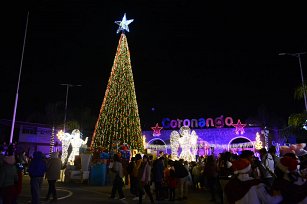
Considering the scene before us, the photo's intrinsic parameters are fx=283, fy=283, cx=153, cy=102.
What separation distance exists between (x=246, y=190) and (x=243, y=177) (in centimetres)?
21

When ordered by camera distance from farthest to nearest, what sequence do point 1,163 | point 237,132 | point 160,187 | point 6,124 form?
1. point 6,124
2. point 237,132
3. point 160,187
4. point 1,163

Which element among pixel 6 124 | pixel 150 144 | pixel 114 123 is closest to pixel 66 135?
pixel 114 123

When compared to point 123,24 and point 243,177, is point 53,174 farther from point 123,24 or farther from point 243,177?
point 123,24

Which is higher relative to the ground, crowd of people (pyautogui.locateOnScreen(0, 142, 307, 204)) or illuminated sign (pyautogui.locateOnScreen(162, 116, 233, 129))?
illuminated sign (pyautogui.locateOnScreen(162, 116, 233, 129))

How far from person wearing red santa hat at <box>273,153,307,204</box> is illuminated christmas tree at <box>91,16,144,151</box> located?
17.5 m

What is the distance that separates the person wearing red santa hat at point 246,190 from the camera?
3747mm

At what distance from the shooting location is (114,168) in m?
11.3

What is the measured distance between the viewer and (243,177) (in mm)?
4047

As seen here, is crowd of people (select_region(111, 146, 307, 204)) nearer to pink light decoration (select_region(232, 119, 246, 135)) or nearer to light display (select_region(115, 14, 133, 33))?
light display (select_region(115, 14, 133, 33))

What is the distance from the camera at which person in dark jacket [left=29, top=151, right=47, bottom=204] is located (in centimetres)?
821

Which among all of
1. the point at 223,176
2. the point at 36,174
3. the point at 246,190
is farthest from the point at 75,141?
the point at 246,190

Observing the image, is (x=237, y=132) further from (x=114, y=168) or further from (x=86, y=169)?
(x=114, y=168)

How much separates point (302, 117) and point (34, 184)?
11924 millimetres

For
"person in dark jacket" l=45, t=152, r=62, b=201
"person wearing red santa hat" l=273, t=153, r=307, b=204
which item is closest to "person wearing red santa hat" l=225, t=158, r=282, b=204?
"person wearing red santa hat" l=273, t=153, r=307, b=204
